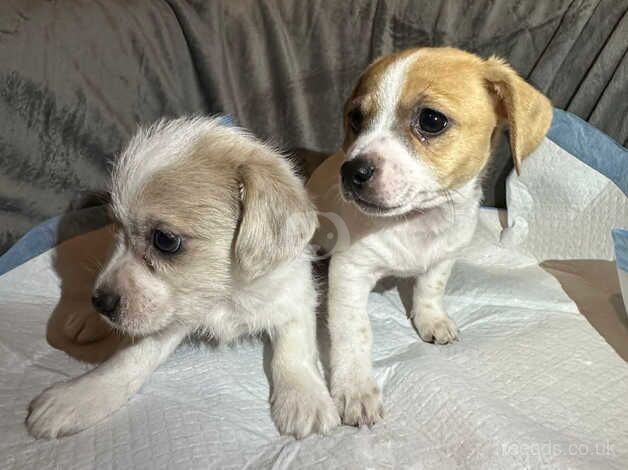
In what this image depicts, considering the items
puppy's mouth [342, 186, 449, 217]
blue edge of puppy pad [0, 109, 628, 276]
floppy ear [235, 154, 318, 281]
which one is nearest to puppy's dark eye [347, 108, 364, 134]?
puppy's mouth [342, 186, 449, 217]

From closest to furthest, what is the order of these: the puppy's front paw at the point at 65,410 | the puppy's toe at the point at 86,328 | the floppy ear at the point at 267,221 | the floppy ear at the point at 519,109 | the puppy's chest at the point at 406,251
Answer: the floppy ear at the point at 267,221 → the puppy's front paw at the point at 65,410 → the floppy ear at the point at 519,109 → the puppy's chest at the point at 406,251 → the puppy's toe at the point at 86,328

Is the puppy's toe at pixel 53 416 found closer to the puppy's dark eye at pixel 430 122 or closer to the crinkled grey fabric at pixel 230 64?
the crinkled grey fabric at pixel 230 64

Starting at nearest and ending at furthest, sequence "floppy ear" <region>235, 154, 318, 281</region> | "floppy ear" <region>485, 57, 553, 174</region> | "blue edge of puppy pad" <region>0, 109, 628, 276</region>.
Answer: "floppy ear" <region>235, 154, 318, 281</region> < "floppy ear" <region>485, 57, 553, 174</region> < "blue edge of puppy pad" <region>0, 109, 628, 276</region>

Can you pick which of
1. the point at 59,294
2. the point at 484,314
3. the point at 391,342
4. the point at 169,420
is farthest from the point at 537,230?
the point at 59,294

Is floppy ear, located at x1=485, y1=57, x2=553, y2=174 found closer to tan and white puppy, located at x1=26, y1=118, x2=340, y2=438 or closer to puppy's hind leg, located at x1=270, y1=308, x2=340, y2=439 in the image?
tan and white puppy, located at x1=26, y1=118, x2=340, y2=438

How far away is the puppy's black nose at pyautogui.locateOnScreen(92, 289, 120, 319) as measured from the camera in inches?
63.1

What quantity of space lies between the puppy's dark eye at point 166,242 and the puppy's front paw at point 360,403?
685mm

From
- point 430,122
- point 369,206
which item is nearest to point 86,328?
point 369,206

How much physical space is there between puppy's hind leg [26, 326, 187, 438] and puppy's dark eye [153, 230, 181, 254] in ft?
1.07

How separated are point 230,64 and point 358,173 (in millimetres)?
1309

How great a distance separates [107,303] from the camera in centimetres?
161

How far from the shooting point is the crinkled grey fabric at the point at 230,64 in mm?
2387

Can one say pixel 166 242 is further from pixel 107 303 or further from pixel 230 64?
pixel 230 64

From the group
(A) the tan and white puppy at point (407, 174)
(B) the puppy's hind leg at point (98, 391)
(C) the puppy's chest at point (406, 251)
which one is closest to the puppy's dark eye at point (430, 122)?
(A) the tan and white puppy at point (407, 174)
